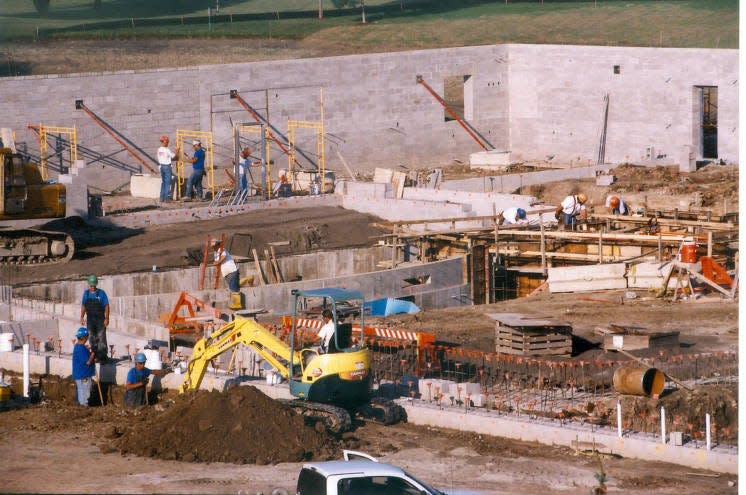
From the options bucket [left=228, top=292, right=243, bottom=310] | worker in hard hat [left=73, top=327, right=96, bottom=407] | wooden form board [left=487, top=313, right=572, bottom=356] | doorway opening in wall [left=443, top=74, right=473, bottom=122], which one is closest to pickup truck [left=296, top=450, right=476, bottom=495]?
worker in hard hat [left=73, top=327, right=96, bottom=407]

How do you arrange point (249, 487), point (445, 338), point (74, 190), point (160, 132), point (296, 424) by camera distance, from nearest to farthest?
point (249, 487)
point (296, 424)
point (445, 338)
point (74, 190)
point (160, 132)

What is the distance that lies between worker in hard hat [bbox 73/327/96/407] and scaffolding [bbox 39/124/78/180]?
681 inches

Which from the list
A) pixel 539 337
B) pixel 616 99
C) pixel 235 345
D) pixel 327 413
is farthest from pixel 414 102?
pixel 327 413

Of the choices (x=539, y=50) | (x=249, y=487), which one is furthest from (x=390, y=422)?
(x=539, y=50)

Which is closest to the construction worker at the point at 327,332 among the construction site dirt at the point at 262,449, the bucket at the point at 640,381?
the construction site dirt at the point at 262,449

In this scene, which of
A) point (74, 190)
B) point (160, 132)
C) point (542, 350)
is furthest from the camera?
point (160, 132)

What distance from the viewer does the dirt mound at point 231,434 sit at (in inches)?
663

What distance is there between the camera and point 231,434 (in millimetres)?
16984

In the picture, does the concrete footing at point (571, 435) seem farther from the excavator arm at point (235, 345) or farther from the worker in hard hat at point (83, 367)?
the worker in hard hat at point (83, 367)

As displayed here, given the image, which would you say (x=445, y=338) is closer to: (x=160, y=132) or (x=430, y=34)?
(x=160, y=132)

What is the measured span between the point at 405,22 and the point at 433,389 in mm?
40359

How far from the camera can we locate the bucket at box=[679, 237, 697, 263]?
27.2 meters

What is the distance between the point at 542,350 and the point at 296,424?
672 cm

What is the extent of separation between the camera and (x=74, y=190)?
109 feet
